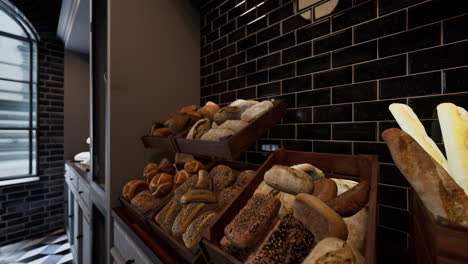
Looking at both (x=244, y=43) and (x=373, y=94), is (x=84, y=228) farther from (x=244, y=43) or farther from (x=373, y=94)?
(x=373, y=94)

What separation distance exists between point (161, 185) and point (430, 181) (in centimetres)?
97

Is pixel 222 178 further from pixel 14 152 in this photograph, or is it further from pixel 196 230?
pixel 14 152

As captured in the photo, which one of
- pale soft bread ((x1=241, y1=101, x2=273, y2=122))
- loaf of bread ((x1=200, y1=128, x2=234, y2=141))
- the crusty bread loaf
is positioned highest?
pale soft bread ((x1=241, y1=101, x2=273, y2=122))

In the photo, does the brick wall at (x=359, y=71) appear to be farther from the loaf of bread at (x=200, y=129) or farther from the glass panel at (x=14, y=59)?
the glass panel at (x=14, y=59)

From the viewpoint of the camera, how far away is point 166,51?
1598 millimetres

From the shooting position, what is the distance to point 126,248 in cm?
112

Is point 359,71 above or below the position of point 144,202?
above

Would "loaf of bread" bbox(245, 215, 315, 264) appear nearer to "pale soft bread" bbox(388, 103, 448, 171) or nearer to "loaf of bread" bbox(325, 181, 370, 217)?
"loaf of bread" bbox(325, 181, 370, 217)

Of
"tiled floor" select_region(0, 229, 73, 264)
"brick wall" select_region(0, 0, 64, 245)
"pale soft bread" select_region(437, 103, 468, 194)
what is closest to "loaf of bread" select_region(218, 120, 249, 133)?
"pale soft bread" select_region(437, 103, 468, 194)

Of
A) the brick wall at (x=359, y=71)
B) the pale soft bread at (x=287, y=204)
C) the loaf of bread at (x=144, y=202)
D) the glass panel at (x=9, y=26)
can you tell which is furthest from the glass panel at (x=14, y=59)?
the pale soft bread at (x=287, y=204)

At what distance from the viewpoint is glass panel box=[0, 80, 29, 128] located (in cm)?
309

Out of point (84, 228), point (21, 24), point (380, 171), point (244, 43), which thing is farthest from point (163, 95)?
point (21, 24)

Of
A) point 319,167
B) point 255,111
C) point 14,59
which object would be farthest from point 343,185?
point 14,59

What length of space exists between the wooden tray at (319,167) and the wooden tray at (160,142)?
0.53 m
